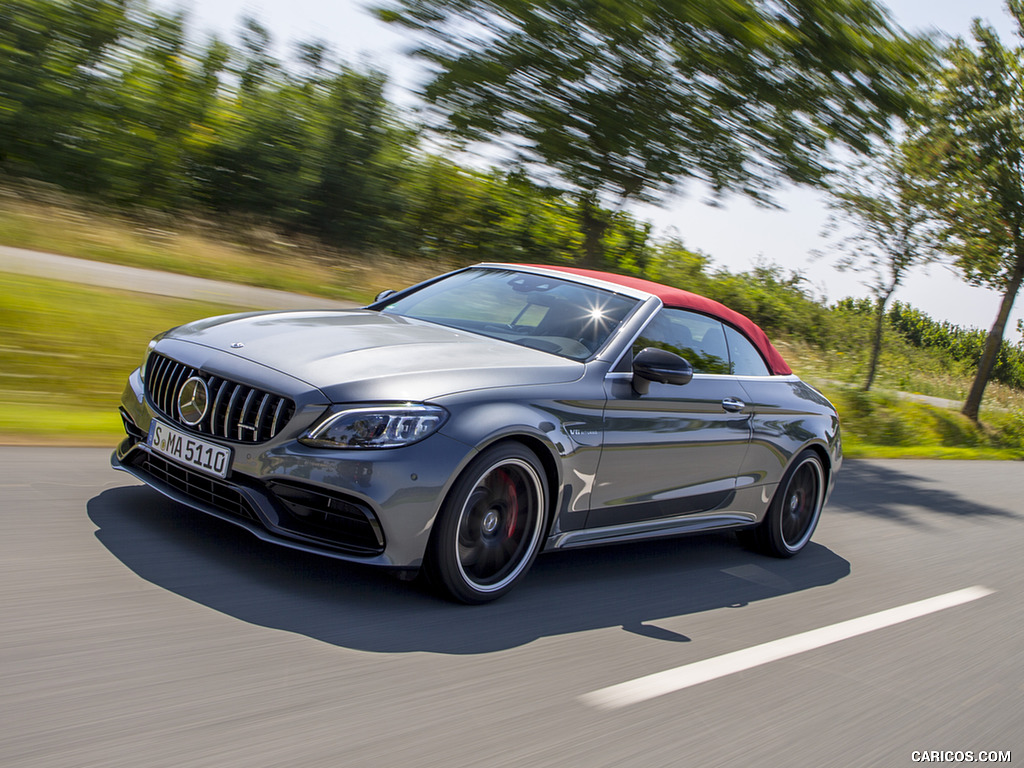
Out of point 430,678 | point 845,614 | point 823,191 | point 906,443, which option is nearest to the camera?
point 430,678

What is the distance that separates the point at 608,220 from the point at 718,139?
75.7 inches

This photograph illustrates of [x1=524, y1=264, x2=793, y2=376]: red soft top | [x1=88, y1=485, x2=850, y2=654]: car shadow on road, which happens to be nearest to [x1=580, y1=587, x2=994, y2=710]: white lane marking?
[x1=88, y1=485, x2=850, y2=654]: car shadow on road

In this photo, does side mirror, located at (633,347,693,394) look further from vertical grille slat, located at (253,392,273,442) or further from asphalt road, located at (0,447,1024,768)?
vertical grille slat, located at (253,392,273,442)

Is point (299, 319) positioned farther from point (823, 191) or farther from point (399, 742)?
point (823, 191)

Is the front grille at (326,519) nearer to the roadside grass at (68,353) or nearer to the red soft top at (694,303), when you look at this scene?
the red soft top at (694,303)

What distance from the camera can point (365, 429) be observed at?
12.3ft

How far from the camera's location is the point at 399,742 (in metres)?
2.95

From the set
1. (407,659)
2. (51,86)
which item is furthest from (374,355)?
(51,86)

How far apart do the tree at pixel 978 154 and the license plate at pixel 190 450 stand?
1910 cm

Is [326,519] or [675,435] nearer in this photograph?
[326,519]

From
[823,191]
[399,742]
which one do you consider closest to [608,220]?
[823,191]

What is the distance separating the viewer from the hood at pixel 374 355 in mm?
3879
